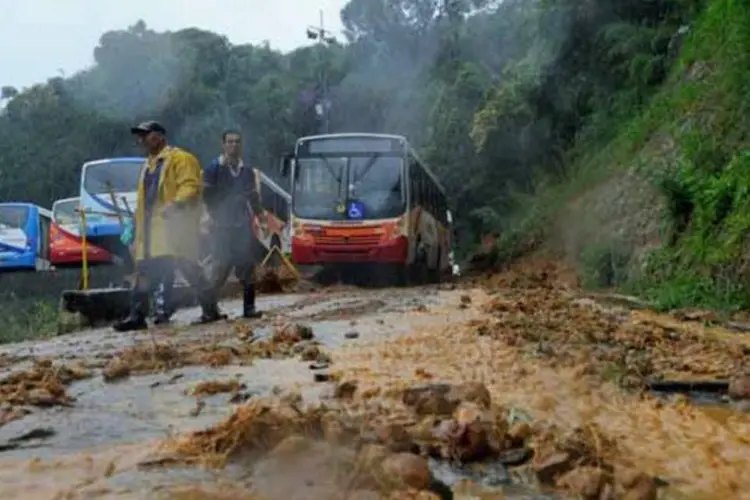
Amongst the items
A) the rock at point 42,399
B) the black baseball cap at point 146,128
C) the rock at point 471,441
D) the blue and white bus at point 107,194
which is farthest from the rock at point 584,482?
the blue and white bus at point 107,194

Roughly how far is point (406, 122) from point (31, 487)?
36.1 meters

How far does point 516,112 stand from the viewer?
25297 mm

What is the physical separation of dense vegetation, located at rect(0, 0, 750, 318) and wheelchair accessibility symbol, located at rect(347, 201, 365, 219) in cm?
383

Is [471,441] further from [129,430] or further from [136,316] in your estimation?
[136,316]

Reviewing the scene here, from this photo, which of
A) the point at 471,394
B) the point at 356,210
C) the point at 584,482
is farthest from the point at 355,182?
the point at 584,482

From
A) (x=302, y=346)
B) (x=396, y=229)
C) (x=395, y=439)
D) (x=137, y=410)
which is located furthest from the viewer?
(x=396, y=229)

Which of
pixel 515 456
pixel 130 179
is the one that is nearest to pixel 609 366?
pixel 515 456

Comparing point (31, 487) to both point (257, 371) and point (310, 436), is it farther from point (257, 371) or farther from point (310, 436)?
point (257, 371)

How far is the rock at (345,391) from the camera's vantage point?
4.12m

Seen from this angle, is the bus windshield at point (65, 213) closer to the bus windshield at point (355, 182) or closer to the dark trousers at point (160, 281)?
the bus windshield at point (355, 182)

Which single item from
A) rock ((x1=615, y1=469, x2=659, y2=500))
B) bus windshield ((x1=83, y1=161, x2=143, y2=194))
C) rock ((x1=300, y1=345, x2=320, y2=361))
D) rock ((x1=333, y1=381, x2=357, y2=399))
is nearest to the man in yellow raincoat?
rock ((x1=300, y1=345, x2=320, y2=361))

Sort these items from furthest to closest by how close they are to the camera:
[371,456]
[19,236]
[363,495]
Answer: [19,236] < [371,456] < [363,495]

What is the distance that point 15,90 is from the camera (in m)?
39.8

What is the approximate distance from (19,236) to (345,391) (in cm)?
2426
